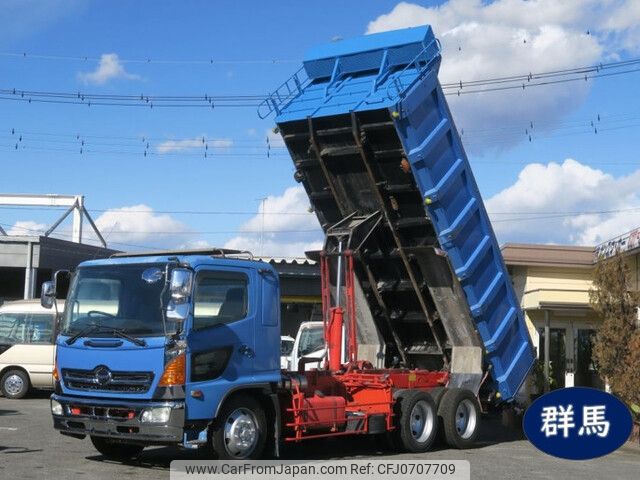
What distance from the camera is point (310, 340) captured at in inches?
758

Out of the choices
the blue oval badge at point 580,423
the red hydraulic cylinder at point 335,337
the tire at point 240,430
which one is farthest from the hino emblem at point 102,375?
the blue oval badge at point 580,423

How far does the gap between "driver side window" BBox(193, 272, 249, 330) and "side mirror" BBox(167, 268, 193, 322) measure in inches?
15.6

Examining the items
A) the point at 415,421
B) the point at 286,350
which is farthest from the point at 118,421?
the point at 286,350

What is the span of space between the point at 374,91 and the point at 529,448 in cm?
595

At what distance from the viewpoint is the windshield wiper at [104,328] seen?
10117mm

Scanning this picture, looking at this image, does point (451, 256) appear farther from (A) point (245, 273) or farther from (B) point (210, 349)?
(B) point (210, 349)

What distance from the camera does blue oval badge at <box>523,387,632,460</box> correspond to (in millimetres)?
3732

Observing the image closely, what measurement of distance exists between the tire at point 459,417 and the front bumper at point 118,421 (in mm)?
4611

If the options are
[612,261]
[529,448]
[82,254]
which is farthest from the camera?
[82,254]

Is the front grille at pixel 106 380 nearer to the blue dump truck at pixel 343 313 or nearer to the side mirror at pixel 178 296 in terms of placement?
the blue dump truck at pixel 343 313

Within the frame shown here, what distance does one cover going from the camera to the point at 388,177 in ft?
42.2

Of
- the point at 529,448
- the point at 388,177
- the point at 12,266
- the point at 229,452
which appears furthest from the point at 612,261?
the point at 12,266

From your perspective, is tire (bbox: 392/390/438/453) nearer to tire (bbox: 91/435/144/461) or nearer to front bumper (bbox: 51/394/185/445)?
tire (bbox: 91/435/144/461)

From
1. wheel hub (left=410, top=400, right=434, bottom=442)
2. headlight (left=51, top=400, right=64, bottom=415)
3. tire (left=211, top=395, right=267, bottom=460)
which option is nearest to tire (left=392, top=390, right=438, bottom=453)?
wheel hub (left=410, top=400, right=434, bottom=442)
